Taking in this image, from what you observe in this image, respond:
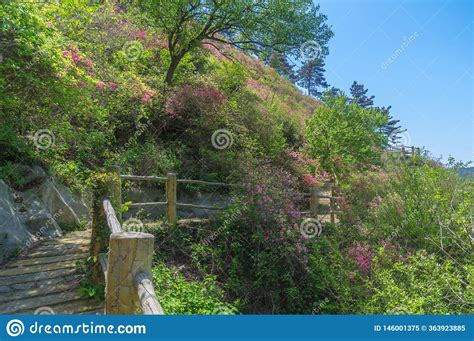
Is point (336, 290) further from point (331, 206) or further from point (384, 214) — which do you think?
point (331, 206)

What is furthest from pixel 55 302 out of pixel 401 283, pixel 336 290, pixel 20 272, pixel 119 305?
pixel 401 283

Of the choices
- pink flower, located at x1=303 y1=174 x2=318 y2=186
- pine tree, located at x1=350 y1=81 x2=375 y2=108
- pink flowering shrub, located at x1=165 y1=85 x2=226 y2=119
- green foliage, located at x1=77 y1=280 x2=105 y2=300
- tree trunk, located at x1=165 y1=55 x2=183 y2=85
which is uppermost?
pine tree, located at x1=350 y1=81 x2=375 y2=108

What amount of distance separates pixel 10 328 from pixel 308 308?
19.2 ft

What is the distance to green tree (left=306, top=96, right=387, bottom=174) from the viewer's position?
14.9m

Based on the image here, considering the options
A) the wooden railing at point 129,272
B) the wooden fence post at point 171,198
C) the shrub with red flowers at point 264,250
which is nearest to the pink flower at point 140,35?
the wooden fence post at point 171,198

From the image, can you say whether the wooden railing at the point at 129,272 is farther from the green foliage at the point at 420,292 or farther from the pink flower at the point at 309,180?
the pink flower at the point at 309,180

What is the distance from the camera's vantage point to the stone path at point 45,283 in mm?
4027

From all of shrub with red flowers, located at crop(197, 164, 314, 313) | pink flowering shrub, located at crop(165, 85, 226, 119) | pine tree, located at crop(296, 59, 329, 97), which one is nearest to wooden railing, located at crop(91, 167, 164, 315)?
shrub with red flowers, located at crop(197, 164, 314, 313)

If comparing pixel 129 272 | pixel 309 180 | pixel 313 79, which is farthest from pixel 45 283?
pixel 313 79

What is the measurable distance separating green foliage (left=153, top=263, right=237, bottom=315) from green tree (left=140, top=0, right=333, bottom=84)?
8.02 m

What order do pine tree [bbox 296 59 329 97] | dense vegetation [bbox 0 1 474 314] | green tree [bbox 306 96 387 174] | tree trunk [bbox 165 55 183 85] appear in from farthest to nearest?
pine tree [bbox 296 59 329 97], green tree [bbox 306 96 387 174], tree trunk [bbox 165 55 183 85], dense vegetation [bbox 0 1 474 314]

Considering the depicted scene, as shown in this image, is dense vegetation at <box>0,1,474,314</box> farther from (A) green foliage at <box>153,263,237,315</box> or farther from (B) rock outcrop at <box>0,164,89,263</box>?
(B) rock outcrop at <box>0,164,89,263</box>

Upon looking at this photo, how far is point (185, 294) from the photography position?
555 cm

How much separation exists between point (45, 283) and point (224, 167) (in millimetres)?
6621
